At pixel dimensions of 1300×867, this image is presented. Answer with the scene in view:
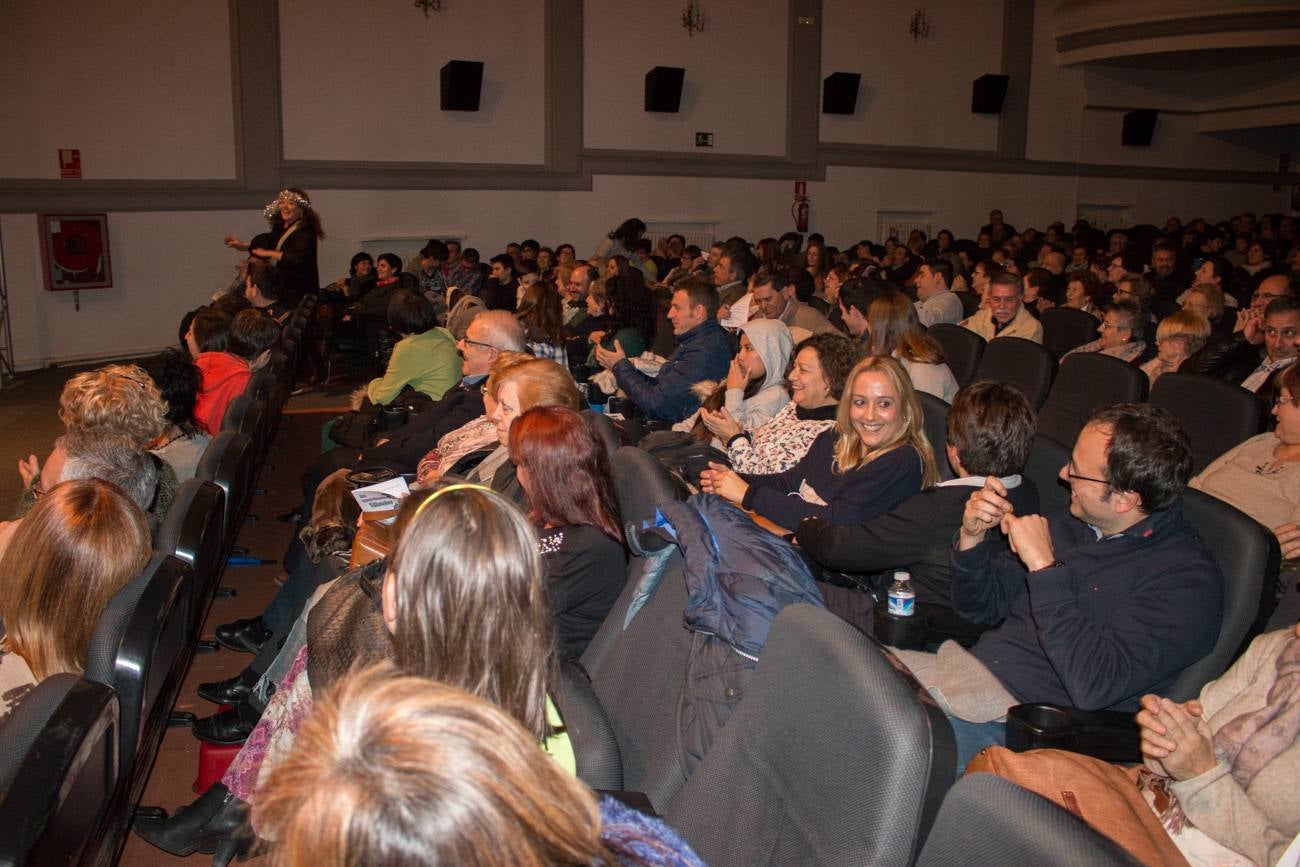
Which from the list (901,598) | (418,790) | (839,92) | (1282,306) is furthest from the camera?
(839,92)

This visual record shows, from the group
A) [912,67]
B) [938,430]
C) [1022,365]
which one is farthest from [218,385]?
[912,67]

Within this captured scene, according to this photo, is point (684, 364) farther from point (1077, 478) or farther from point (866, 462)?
point (1077, 478)

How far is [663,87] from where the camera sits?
495 inches

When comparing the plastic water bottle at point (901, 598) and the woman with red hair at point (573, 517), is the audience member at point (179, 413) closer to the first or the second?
the woman with red hair at point (573, 517)

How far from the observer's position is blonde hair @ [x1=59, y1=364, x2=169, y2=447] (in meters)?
3.27

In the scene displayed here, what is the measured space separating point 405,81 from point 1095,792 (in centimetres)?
1098

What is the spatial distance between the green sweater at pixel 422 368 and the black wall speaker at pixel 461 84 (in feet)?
23.4

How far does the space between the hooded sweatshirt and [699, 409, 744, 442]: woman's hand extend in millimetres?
126

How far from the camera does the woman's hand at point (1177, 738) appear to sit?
1.82 m

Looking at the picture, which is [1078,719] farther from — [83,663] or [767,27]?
[767,27]

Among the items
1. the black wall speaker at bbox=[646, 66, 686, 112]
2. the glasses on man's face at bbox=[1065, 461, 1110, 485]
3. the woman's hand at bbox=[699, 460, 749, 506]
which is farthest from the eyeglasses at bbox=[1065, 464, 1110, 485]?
the black wall speaker at bbox=[646, 66, 686, 112]

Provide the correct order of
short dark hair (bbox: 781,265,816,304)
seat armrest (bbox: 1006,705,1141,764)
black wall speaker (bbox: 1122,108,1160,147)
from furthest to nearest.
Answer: black wall speaker (bbox: 1122,108,1160,147) < short dark hair (bbox: 781,265,816,304) < seat armrest (bbox: 1006,705,1141,764)

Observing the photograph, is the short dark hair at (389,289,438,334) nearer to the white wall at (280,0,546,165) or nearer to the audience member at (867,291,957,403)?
the audience member at (867,291,957,403)

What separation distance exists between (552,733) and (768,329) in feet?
9.26
